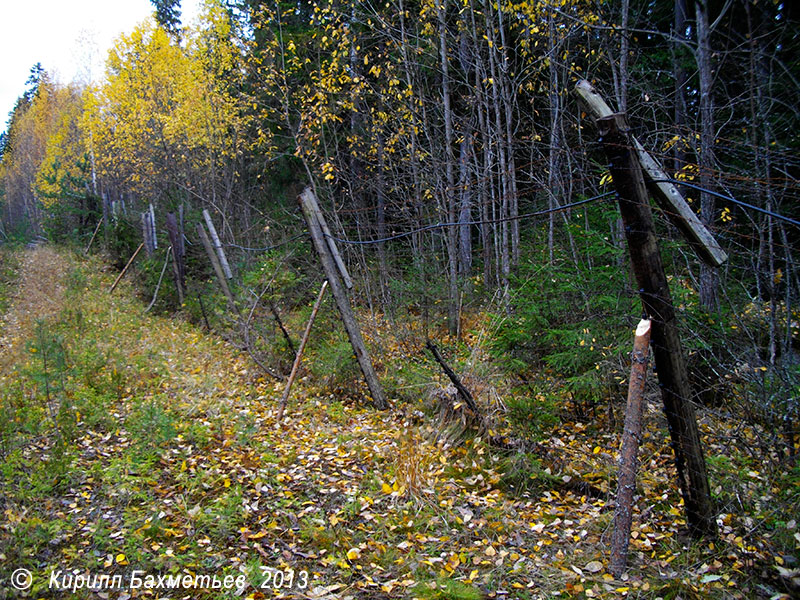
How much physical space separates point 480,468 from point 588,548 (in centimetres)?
150

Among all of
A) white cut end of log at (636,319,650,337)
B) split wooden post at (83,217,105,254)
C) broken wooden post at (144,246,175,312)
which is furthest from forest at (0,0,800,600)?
split wooden post at (83,217,105,254)

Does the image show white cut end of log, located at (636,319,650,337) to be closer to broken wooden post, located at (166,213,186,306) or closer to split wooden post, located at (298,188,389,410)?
split wooden post, located at (298,188,389,410)

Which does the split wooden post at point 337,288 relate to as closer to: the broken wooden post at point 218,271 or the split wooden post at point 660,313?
the broken wooden post at point 218,271

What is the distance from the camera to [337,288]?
23.9 ft

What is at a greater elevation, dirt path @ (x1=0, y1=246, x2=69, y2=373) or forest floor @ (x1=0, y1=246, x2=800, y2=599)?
dirt path @ (x1=0, y1=246, x2=69, y2=373)

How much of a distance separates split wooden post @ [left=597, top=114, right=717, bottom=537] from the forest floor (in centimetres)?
37

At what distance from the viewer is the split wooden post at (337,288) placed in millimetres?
7258

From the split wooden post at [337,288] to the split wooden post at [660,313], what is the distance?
4.47 metres

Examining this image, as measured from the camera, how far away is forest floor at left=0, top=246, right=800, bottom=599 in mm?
A: 3461

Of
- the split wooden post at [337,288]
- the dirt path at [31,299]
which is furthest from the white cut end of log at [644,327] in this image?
the dirt path at [31,299]

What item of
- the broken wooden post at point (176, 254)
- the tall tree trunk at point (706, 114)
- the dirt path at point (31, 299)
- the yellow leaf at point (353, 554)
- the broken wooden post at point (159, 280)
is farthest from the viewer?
the broken wooden post at point (159, 280)

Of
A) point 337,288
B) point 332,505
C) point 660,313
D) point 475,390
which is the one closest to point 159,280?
point 337,288

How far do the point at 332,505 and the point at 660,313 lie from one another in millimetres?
3331

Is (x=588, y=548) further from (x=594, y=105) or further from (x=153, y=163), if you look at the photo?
(x=153, y=163)
